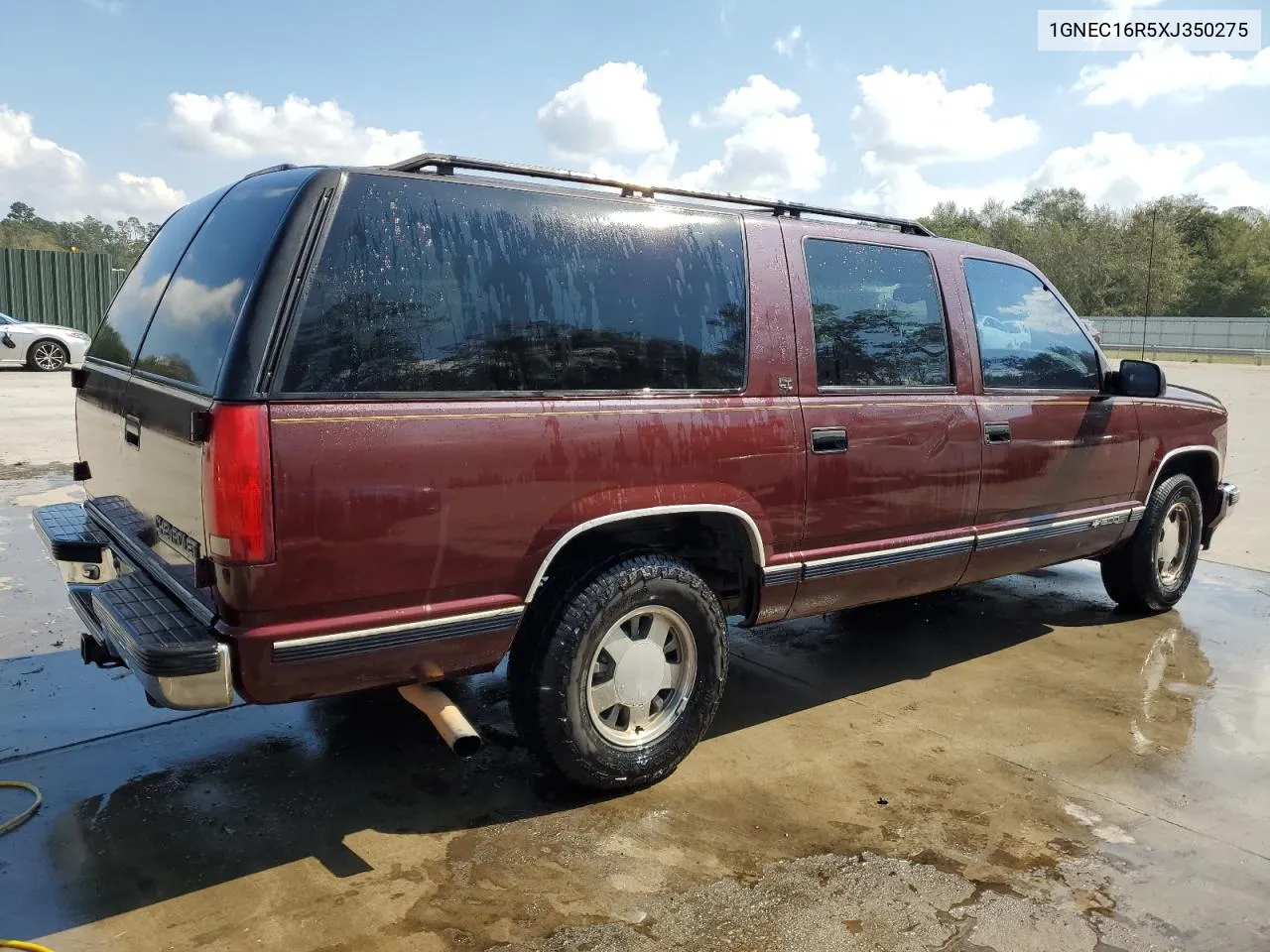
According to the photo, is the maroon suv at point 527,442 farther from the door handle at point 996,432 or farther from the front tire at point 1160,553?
the front tire at point 1160,553

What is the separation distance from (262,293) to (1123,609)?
5163 millimetres

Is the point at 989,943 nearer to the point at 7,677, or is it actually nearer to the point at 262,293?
the point at 262,293

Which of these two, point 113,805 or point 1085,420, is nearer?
point 113,805

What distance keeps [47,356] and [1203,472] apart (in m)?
20.8

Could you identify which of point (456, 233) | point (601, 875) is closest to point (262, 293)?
point (456, 233)

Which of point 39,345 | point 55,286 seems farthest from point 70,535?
point 55,286

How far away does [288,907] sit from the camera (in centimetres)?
273

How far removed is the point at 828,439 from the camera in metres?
3.71

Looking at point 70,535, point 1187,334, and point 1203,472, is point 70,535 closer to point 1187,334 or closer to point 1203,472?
point 1203,472

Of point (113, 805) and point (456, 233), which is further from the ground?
point (456, 233)

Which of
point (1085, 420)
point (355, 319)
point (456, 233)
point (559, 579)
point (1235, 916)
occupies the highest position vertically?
point (456, 233)

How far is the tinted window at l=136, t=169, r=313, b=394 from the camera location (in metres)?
2.78

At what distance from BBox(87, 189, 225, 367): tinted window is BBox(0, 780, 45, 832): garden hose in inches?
58.1

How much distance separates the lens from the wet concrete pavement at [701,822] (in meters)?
2.70
